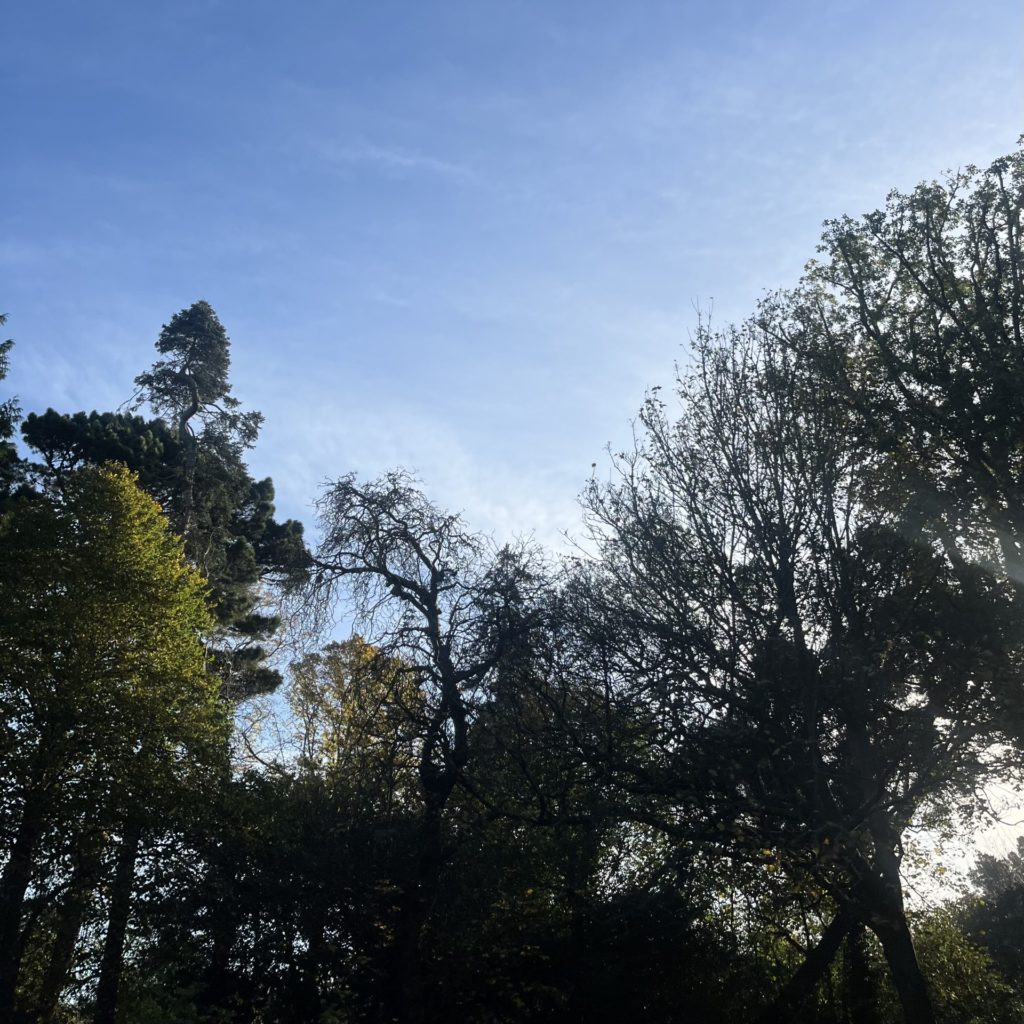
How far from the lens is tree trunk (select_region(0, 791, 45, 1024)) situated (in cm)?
1406

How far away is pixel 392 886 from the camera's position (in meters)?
13.0

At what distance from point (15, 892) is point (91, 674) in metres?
3.69

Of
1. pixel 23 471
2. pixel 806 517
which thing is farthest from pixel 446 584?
pixel 23 471

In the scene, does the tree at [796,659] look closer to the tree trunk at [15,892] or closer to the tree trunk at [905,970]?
the tree trunk at [905,970]

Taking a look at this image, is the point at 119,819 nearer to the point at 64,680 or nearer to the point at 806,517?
the point at 64,680

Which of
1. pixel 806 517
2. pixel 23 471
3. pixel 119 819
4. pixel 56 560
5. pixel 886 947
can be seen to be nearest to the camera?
pixel 886 947

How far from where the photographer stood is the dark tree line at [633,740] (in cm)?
1182

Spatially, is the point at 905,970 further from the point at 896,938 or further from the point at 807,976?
the point at 807,976

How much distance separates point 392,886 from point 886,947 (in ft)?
22.3

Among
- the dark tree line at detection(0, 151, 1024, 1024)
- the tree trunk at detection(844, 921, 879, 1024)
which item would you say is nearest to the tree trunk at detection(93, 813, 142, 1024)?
the dark tree line at detection(0, 151, 1024, 1024)

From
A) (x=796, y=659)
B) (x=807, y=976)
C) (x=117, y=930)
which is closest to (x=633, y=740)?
(x=796, y=659)

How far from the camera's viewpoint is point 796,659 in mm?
11477

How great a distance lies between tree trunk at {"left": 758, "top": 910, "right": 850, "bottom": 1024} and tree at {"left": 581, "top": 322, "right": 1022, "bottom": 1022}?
2844 mm

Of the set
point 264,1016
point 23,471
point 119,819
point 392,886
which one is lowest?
point 264,1016
